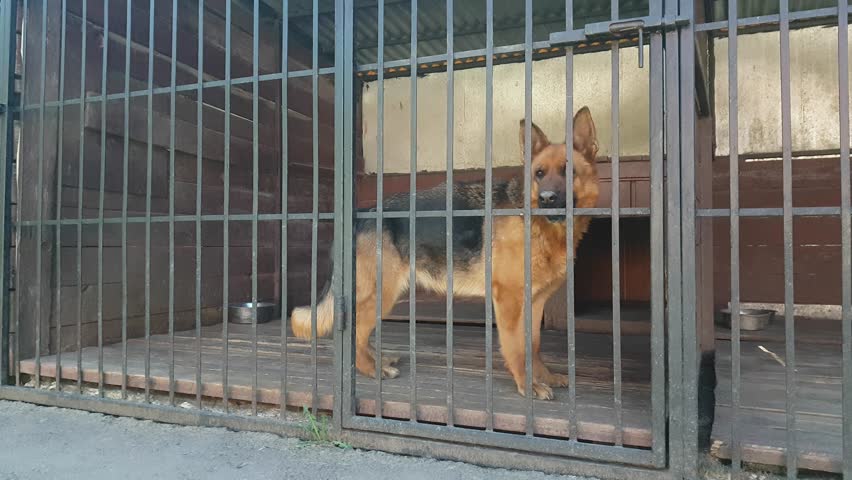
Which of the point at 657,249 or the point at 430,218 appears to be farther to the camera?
the point at 430,218

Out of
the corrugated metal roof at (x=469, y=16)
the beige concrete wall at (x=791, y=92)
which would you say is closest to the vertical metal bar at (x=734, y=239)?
the corrugated metal roof at (x=469, y=16)

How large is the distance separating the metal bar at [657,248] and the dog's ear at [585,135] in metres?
1.01

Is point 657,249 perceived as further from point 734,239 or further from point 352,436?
point 352,436

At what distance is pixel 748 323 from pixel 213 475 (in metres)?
5.42

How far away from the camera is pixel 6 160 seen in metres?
3.96

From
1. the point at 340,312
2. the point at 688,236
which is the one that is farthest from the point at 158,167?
the point at 688,236

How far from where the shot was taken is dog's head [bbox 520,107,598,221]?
11.5 feet

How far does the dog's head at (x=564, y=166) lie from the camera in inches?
138

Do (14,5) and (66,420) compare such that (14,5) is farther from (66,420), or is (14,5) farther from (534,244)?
(534,244)

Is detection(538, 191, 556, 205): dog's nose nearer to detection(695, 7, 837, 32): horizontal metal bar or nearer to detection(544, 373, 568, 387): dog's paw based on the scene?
detection(544, 373, 568, 387): dog's paw

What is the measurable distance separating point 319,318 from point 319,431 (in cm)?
107

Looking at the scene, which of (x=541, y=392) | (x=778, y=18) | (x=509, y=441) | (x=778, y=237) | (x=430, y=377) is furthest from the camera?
(x=778, y=237)

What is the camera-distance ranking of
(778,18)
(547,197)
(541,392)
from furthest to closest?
(547,197), (541,392), (778,18)

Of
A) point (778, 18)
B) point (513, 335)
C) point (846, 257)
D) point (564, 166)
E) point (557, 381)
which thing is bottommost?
point (557, 381)
